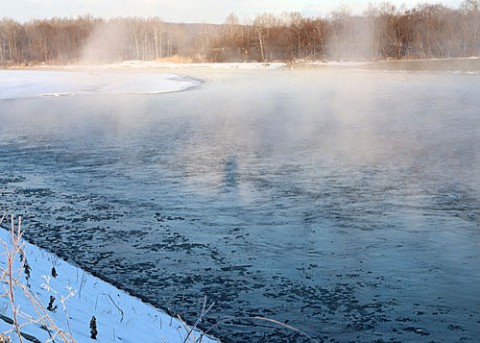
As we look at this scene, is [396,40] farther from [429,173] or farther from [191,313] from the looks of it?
[191,313]

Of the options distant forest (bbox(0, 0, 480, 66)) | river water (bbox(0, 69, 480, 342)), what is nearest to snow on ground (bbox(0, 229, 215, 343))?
river water (bbox(0, 69, 480, 342))

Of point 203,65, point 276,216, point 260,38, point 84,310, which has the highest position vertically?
point 260,38

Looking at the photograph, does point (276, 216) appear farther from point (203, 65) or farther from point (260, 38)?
point (260, 38)

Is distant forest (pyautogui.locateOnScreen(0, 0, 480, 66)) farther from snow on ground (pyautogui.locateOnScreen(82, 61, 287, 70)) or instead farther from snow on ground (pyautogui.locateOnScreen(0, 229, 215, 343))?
snow on ground (pyautogui.locateOnScreen(0, 229, 215, 343))

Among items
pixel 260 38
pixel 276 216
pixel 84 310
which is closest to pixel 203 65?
pixel 260 38

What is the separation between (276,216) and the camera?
5598 mm

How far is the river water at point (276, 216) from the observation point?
149 inches

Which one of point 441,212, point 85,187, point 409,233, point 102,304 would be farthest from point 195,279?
point 85,187

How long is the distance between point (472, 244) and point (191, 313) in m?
2.37

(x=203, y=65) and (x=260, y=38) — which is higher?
(x=260, y=38)

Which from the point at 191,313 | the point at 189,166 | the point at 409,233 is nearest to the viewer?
→ the point at 191,313

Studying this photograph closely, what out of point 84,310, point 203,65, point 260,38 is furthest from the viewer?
point 260,38

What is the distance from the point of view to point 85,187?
6938 millimetres

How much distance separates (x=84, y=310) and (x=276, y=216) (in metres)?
2.69
